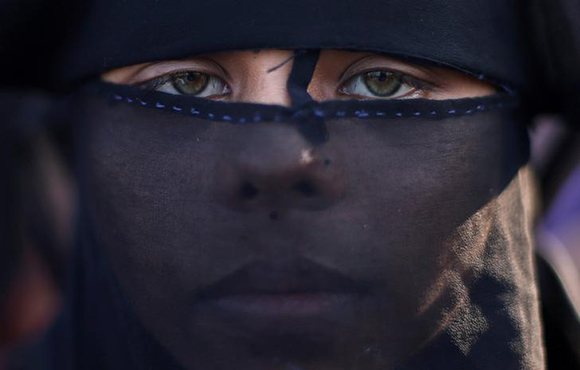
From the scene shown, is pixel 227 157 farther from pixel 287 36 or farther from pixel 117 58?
pixel 117 58

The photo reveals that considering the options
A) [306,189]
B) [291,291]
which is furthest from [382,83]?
[291,291]

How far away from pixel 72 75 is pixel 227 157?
596 millimetres

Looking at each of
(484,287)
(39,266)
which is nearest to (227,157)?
(484,287)

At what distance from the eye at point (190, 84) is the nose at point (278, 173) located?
23 cm

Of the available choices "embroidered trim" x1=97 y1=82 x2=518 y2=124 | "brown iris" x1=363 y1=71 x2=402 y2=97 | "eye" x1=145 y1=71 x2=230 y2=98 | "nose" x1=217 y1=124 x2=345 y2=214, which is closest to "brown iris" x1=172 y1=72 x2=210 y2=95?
"eye" x1=145 y1=71 x2=230 y2=98

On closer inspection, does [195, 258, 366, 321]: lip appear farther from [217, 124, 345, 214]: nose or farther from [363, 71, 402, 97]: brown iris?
[363, 71, 402, 97]: brown iris

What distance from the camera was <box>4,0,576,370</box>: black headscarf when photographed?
1.61 metres

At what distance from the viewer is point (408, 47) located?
1706mm

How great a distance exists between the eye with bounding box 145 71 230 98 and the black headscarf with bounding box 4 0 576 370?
0.08m

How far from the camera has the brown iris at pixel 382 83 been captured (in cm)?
178

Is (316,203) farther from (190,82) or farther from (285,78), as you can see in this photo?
(190,82)

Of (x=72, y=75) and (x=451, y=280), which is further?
(x=72, y=75)

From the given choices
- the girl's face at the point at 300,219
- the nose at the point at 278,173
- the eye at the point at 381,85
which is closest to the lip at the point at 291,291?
the girl's face at the point at 300,219

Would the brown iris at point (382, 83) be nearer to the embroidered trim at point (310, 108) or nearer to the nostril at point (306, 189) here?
the embroidered trim at point (310, 108)
